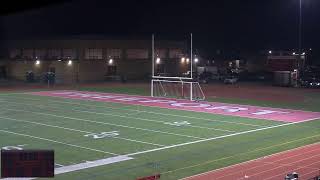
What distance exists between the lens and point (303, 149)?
56.1ft

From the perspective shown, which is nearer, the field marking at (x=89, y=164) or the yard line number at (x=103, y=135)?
the field marking at (x=89, y=164)

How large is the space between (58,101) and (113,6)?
19471mm

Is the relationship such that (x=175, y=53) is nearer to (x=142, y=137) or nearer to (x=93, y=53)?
(x=93, y=53)

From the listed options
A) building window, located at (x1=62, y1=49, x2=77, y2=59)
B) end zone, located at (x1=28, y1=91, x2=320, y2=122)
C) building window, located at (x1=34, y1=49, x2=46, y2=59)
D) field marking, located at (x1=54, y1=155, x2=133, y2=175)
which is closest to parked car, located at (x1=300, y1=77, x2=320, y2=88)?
end zone, located at (x1=28, y1=91, x2=320, y2=122)

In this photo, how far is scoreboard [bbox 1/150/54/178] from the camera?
7.36 meters

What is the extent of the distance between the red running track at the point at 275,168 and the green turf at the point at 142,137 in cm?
51

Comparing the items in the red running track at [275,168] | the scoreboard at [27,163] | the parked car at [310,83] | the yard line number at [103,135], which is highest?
the scoreboard at [27,163]

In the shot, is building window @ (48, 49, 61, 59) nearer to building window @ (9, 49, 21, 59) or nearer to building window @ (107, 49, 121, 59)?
building window @ (9, 49, 21, 59)

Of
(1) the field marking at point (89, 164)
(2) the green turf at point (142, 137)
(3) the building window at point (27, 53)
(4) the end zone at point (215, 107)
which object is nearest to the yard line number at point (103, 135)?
(2) the green turf at point (142, 137)

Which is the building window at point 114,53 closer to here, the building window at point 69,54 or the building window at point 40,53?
the building window at point 69,54

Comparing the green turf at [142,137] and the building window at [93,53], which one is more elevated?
the building window at [93,53]

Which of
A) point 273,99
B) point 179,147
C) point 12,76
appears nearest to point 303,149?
point 179,147

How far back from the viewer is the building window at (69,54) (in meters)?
57.2

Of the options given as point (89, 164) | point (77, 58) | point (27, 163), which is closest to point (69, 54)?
point (77, 58)
